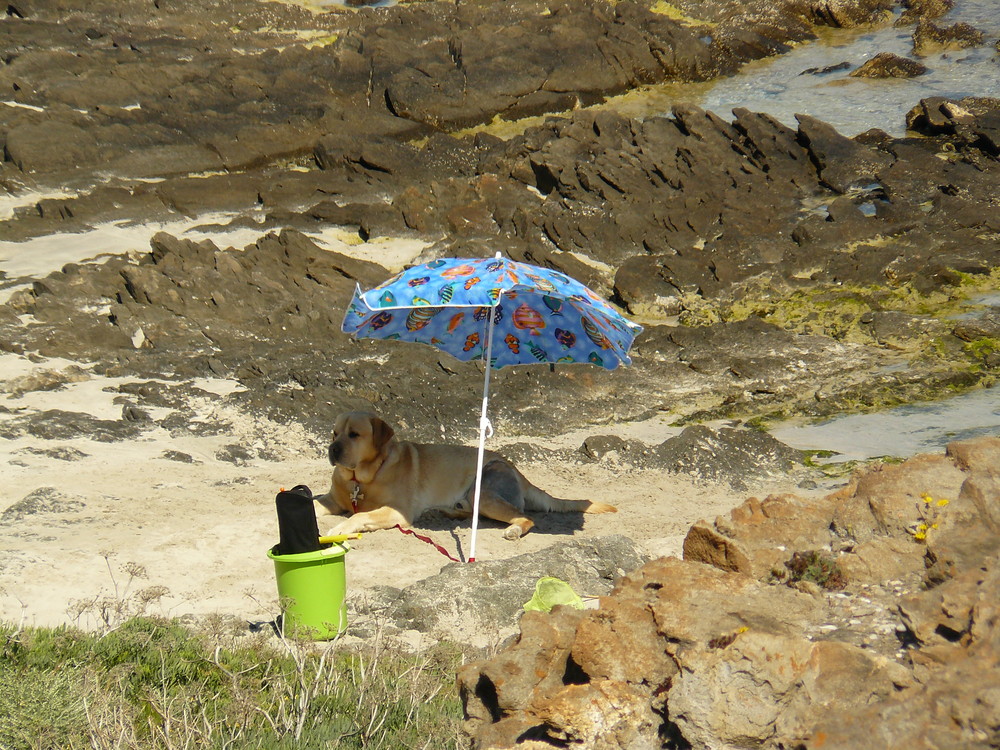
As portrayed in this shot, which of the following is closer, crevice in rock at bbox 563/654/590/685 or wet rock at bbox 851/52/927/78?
crevice in rock at bbox 563/654/590/685

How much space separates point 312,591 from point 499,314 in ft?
8.88

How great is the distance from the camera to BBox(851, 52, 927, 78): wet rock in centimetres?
2681

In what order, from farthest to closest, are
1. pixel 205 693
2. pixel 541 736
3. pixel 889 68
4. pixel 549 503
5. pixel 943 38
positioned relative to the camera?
pixel 943 38 → pixel 889 68 → pixel 549 503 → pixel 205 693 → pixel 541 736

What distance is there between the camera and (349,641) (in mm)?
5562

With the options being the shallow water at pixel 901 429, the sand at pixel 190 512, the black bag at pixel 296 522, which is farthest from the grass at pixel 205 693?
the shallow water at pixel 901 429

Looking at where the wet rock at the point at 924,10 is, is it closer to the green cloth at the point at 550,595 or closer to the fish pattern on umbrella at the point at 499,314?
the fish pattern on umbrella at the point at 499,314

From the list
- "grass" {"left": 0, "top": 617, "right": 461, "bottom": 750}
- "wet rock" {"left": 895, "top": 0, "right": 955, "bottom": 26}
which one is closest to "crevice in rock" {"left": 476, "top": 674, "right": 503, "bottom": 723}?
"grass" {"left": 0, "top": 617, "right": 461, "bottom": 750}

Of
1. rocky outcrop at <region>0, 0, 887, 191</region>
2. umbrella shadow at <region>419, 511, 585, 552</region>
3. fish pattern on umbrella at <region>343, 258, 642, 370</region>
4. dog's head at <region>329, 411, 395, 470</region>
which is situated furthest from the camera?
rocky outcrop at <region>0, 0, 887, 191</region>

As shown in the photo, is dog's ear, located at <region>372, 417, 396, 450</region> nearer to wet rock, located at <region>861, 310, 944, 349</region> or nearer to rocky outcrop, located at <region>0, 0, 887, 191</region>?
wet rock, located at <region>861, 310, 944, 349</region>

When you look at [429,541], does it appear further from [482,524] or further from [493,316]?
[493,316]

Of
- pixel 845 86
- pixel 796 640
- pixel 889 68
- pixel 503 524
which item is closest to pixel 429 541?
pixel 503 524

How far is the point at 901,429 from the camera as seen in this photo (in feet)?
33.2

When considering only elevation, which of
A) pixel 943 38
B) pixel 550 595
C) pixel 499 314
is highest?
pixel 943 38

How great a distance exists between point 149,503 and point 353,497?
1416 millimetres
